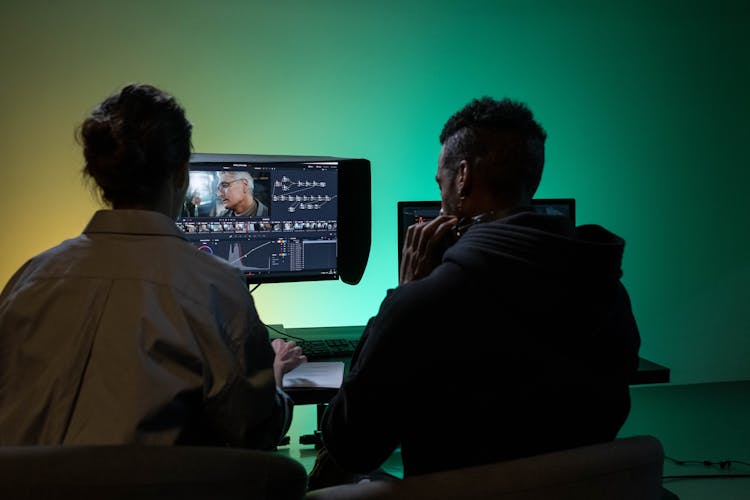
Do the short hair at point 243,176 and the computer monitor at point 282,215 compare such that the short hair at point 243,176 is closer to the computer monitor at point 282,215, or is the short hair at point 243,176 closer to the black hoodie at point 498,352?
the computer monitor at point 282,215

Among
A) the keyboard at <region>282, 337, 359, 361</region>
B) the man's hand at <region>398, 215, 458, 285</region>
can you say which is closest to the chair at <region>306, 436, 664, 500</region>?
the man's hand at <region>398, 215, 458, 285</region>

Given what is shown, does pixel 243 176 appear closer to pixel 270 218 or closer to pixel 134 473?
pixel 270 218

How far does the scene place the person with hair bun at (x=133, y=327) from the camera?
1.00 meters

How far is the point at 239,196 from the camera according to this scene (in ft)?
7.29

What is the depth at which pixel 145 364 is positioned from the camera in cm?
99

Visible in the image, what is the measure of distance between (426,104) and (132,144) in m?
2.27

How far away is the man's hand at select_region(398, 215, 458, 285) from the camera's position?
1.49 m

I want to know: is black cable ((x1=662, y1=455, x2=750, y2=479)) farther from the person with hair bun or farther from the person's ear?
the person with hair bun

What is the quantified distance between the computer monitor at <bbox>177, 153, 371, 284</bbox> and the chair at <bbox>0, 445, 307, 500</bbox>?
4.92ft

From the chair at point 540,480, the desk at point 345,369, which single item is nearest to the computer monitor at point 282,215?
the desk at point 345,369

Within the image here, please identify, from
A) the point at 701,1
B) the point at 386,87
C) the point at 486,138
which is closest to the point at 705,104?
the point at 701,1

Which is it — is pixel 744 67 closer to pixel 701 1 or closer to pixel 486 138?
pixel 701 1

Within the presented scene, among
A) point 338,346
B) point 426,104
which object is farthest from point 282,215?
point 426,104

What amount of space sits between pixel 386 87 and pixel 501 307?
2.29m
